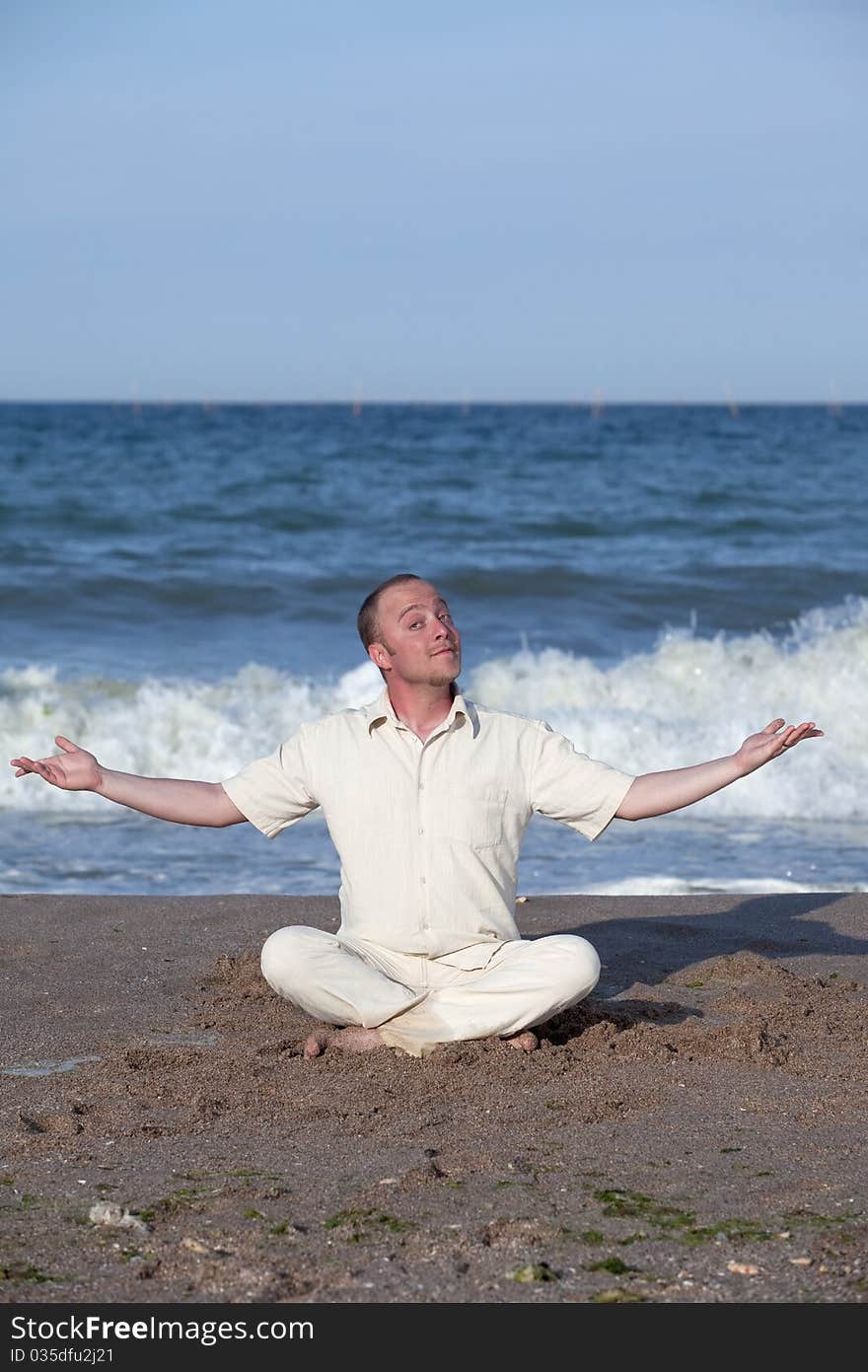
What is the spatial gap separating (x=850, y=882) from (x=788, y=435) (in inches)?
1573

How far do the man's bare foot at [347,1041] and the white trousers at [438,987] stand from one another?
3 cm

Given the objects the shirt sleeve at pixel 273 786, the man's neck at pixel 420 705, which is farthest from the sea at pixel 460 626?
the man's neck at pixel 420 705

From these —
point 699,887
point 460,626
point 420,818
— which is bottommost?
point 699,887

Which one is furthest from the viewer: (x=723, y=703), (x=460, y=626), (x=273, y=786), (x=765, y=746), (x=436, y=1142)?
(x=460, y=626)

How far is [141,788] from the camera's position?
447 centimetres

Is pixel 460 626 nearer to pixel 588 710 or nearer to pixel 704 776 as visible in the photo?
pixel 588 710

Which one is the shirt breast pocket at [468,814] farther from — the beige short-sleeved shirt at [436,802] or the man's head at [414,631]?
the man's head at [414,631]

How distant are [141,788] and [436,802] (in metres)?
0.84

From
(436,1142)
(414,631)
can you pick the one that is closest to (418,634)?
(414,631)

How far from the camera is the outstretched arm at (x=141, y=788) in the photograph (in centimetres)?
439

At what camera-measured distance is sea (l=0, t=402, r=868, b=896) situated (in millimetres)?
8359

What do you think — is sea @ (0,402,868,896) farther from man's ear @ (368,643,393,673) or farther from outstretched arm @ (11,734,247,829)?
man's ear @ (368,643,393,673)
